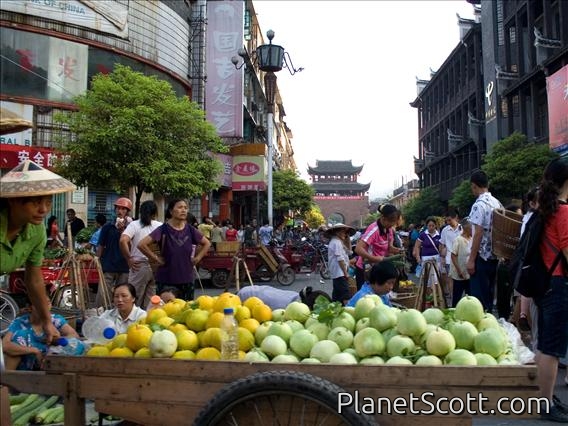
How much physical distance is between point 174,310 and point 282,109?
6224cm

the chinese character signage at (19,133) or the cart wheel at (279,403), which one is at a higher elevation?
the chinese character signage at (19,133)

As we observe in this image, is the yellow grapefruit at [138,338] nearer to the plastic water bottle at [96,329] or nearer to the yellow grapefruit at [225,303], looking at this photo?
the yellow grapefruit at [225,303]

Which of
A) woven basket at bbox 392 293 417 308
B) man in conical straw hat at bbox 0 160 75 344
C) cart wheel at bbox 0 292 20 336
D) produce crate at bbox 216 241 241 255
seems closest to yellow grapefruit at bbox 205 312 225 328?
man in conical straw hat at bbox 0 160 75 344

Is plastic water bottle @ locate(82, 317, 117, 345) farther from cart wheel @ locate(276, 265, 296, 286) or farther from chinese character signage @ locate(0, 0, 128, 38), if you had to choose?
chinese character signage @ locate(0, 0, 128, 38)

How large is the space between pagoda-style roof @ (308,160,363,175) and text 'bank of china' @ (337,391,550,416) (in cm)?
9396

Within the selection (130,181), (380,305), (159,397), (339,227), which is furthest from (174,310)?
(130,181)

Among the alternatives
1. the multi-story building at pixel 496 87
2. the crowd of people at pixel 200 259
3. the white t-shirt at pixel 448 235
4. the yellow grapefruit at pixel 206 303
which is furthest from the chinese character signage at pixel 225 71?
the yellow grapefruit at pixel 206 303

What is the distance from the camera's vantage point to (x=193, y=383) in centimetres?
234

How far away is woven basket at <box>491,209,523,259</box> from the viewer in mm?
4914

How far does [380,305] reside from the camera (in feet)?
9.05

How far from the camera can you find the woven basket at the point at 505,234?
193 inches

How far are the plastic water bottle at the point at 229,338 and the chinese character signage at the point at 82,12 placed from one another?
17.8m

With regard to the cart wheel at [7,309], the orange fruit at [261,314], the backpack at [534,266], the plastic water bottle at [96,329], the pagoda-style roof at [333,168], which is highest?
the pagoda-style roof at [333,168]

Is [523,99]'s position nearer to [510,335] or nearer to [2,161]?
[2,161]
